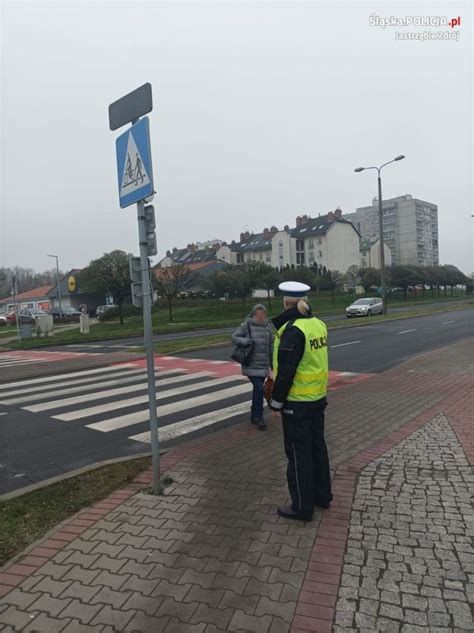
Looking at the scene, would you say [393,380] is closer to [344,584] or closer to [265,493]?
[265,493]

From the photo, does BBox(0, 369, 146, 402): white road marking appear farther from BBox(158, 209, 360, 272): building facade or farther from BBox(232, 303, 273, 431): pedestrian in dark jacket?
BBox(158, 209, 360, 272): building facade

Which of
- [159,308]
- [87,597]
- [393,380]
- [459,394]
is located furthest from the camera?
[159,308]

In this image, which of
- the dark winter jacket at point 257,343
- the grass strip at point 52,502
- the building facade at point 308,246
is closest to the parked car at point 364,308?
the dark winter jacket at point 257,343

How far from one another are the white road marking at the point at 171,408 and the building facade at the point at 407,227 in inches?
4938

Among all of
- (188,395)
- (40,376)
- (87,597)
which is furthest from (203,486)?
(40,376)

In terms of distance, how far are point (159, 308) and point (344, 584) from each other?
42611mm

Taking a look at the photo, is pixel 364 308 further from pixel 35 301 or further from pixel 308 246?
pixel 35 301

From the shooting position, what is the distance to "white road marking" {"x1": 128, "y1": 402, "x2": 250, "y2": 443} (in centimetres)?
609

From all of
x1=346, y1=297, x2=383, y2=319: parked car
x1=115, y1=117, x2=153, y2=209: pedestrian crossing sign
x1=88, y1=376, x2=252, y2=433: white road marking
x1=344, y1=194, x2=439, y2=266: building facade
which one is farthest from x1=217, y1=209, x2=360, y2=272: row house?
x1=115, y1=117, x2=153, y2=209: pedestrian crossing sign

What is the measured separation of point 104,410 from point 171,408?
1.10 meters

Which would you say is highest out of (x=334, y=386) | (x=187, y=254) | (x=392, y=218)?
(x=392, y=218)

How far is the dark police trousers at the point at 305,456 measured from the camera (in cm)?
347

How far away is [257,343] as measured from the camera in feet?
20.6

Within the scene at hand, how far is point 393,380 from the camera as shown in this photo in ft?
29.5
